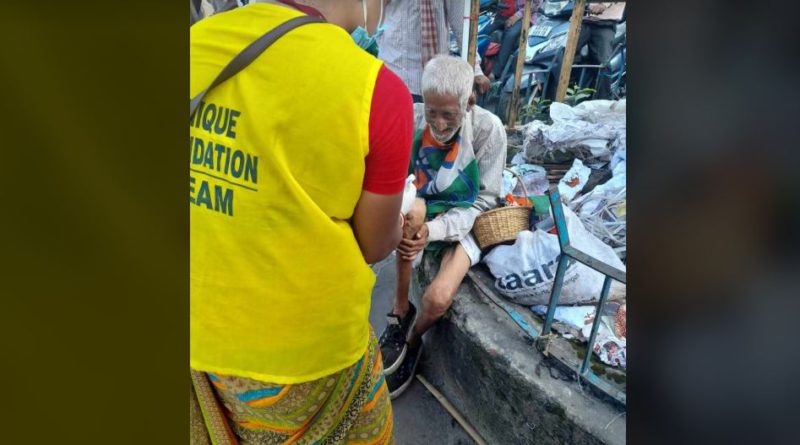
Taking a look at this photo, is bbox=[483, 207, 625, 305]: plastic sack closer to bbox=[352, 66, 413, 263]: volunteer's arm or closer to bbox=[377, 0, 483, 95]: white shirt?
bbox=[352, 66, 413, 263]: volunteer's arm

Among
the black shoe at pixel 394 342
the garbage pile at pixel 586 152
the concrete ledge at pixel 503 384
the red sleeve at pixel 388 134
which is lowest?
the black shoe at pixel 394 342

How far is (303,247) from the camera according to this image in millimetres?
1034

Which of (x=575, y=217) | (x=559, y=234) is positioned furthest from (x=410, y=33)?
(x=559, y=234)

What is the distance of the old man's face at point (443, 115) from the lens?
2453 mm

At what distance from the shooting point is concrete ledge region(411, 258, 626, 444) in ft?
5.76

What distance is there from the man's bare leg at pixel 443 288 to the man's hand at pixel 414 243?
0.17 m

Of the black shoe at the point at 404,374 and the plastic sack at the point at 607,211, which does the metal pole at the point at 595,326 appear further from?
the black shoe at the point at 404,374

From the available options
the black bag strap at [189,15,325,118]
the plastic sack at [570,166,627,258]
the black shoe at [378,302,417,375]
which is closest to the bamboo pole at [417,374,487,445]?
the black shoe at [378,302,417,375]

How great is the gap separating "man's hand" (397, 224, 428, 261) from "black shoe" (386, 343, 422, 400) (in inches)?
22.0

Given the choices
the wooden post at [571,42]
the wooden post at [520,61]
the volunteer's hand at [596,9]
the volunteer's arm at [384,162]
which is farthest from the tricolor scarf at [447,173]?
the volunteer's hand at [596,9]

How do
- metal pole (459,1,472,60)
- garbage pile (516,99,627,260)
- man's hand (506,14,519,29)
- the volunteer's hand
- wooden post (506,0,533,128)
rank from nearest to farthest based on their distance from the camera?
garbage pile (516,99,627,260) < metal pole (459,1,472,60) < wooden post (506,0,533,128) < the volunteer's hand < man's hand (506,14,519,29)
